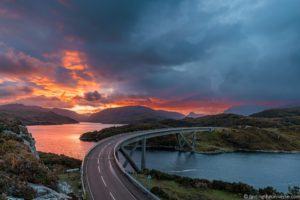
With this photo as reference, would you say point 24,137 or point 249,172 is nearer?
point 24,137

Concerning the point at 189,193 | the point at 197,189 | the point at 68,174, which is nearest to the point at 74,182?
the point at 68,174

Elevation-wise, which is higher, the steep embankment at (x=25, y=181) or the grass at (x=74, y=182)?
the steep embankment at (x=25, y=181)

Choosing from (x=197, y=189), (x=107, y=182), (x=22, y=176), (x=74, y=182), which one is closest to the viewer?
(x=22, y=176)

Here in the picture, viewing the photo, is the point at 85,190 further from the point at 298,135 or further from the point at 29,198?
the point at 298,135

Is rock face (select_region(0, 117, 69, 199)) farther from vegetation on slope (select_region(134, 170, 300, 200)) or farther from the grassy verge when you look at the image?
vegetation on slope (select_region(134, 170, 300, 200))

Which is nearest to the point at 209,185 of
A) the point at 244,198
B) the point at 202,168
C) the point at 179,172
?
the point at 244,198

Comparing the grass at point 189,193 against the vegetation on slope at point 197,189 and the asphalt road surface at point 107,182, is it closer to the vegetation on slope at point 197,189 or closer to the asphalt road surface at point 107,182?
the vegetation on slope at point 197,189

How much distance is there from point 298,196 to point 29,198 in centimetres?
4739

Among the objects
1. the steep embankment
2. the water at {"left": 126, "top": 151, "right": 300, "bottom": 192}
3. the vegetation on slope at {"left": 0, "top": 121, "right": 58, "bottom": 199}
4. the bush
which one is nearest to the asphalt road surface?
the bush

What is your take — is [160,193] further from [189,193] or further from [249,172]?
[249,172]

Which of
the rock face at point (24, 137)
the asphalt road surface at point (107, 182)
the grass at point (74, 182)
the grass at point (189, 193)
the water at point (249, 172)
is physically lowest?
the water at point (249, 172)

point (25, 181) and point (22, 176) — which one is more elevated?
point (22, 176)

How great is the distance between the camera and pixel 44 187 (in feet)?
79.6

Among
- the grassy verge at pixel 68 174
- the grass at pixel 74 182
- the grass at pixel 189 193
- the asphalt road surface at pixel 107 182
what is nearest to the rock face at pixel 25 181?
the grassy verge at pixel 68 174
